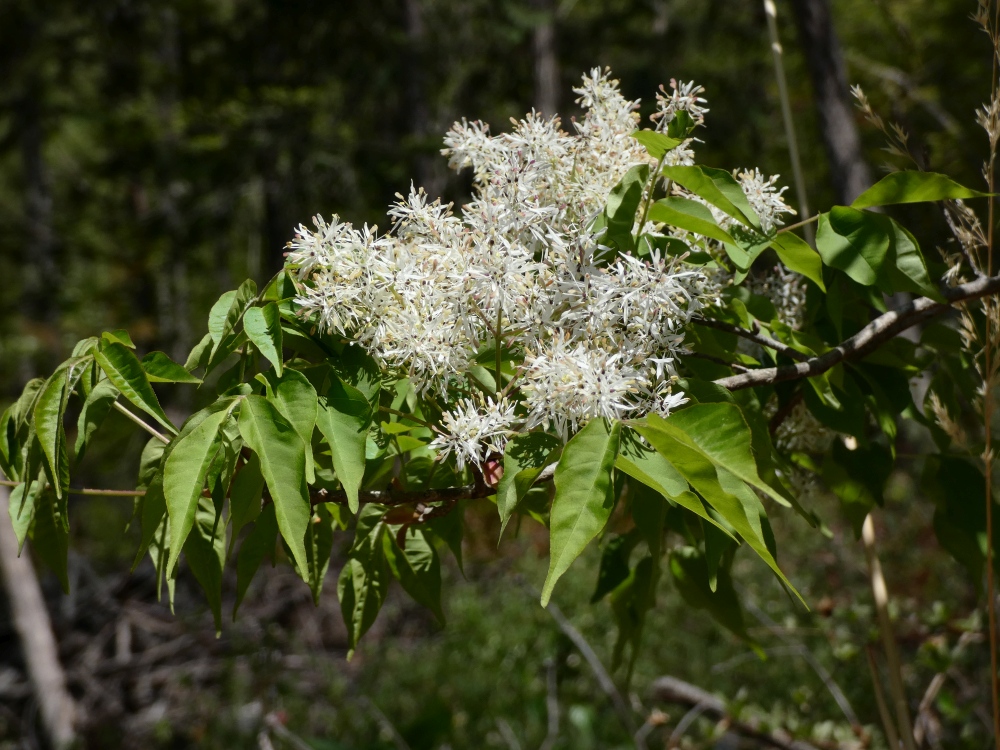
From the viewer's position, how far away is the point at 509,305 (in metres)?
0.79

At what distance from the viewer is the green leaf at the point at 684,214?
83 cm

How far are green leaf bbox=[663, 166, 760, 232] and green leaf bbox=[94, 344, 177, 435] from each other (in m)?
0.57

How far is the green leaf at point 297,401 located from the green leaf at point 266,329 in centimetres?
1

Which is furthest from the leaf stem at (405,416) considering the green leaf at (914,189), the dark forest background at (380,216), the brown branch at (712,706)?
the brown branch at (712,706)

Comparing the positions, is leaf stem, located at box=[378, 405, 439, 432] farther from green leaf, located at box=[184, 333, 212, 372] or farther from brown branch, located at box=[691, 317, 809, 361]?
brown branch, located at box=[691, 317, 809, 361]

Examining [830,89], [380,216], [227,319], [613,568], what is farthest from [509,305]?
[380,216]

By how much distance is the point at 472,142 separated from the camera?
99 cm

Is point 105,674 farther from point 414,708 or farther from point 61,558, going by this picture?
point 61,558

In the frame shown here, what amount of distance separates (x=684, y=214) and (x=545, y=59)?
6513 millimetres

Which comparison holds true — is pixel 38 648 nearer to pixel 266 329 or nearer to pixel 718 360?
pixel 266 329

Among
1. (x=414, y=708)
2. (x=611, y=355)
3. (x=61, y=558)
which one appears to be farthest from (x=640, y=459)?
(x=414, y=708)

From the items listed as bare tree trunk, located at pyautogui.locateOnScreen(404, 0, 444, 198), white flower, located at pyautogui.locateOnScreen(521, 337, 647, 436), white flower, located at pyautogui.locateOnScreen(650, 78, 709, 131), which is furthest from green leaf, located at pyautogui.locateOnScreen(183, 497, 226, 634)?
bare tree trunk, located at pyautogui.locateOnScreen(404, 0, 444, 198)

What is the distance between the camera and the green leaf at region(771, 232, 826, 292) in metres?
0.88

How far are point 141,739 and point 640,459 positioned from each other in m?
4.58
